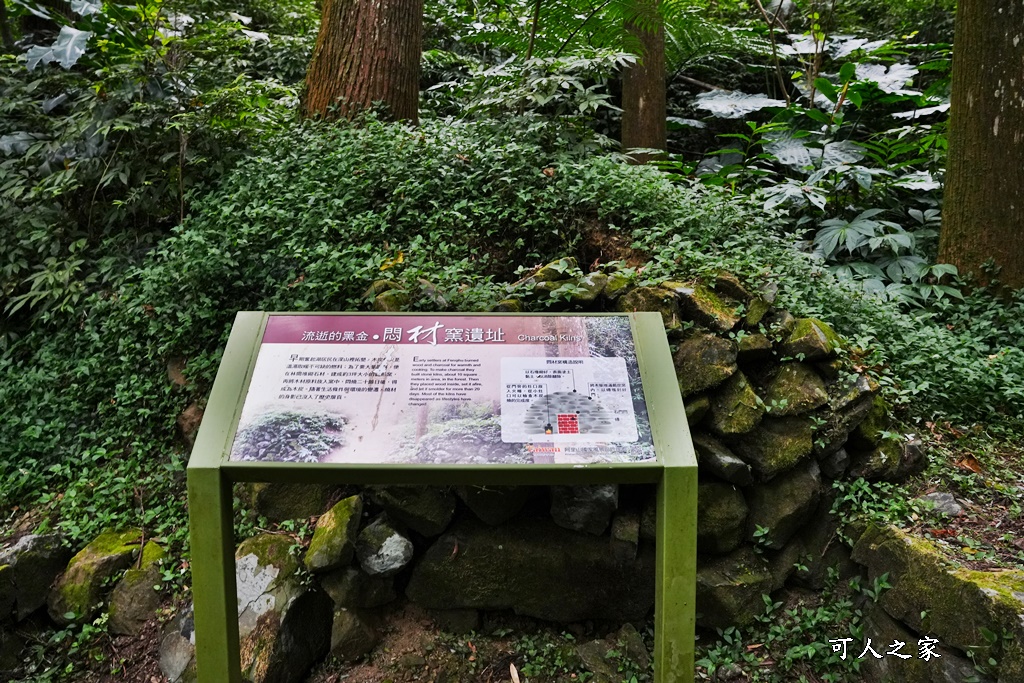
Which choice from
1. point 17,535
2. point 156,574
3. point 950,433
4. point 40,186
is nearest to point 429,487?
point 156,574

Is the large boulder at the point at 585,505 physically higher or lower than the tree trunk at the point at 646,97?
lower

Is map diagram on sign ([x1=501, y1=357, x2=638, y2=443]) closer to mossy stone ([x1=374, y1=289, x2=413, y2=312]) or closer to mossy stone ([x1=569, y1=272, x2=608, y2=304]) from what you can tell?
mossy stone ([x1=569, y1=272, x2=608, y2=304])

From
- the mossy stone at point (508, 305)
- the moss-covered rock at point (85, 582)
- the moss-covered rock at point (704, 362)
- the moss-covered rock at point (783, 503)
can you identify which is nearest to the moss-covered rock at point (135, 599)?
the moss-covered rock at point (85, 582)

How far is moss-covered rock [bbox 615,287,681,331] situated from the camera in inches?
113

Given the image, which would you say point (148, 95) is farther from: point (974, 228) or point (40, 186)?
point (974, 228)

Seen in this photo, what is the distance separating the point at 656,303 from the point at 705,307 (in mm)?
223

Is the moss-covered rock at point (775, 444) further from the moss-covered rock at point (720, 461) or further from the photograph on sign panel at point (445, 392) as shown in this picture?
the photograph on sign panel at point (445, 392)

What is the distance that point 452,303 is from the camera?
298 centimetres

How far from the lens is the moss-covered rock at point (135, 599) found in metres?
2.77

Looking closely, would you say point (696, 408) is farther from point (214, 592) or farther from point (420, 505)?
point (214, 592)

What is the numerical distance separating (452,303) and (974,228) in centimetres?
341

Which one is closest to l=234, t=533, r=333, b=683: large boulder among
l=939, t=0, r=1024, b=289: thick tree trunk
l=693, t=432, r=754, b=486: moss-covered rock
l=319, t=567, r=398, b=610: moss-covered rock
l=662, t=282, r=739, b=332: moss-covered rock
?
l=319, t=567, r=398, b=610: moss-covered rock

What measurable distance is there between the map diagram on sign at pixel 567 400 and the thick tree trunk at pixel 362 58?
11.0 feet

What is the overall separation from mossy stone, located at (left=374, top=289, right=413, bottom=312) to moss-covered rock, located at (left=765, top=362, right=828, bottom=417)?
1.68 meters
